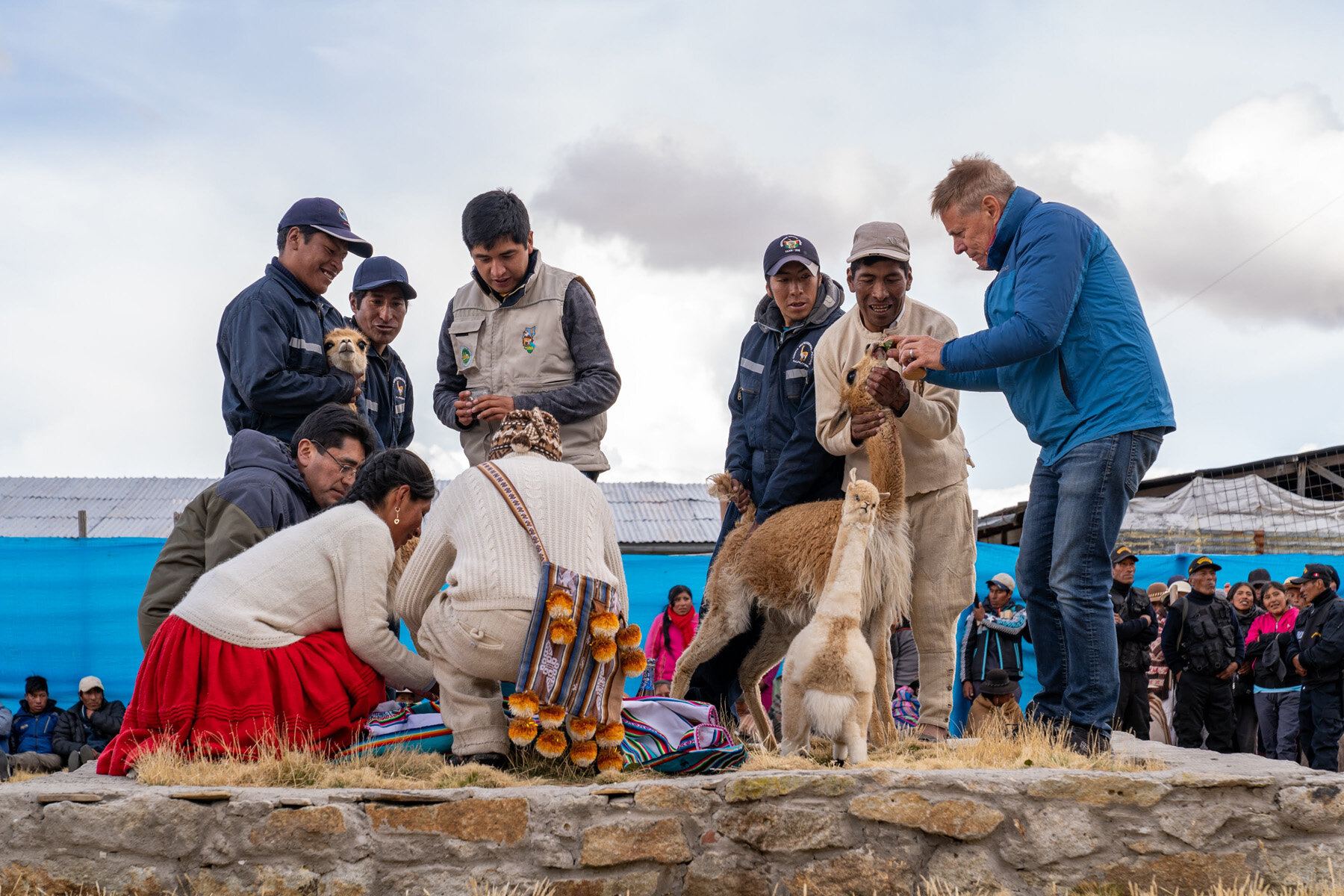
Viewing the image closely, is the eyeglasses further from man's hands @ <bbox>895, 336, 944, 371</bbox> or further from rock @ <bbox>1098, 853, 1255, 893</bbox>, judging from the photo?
rock @ <bbox>1098, 853, 1255, 893</bbox>

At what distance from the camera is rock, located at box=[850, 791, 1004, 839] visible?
13.4 feet

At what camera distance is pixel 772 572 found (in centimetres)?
546

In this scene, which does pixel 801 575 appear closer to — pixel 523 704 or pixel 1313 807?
pixel 523 704

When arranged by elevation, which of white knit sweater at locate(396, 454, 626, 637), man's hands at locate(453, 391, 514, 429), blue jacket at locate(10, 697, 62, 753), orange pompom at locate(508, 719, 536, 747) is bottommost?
blue jacket at locate(10, 697, 62, 753)

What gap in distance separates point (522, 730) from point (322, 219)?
326 centimetres

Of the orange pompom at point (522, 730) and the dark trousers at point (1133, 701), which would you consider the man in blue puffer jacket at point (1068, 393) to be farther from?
the dark trousers at point (1133, 701)

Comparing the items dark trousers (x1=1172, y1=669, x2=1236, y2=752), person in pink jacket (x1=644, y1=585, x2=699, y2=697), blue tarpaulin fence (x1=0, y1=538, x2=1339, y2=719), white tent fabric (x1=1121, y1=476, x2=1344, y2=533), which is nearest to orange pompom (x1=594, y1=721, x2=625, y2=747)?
person in pink jacket (x1=644, y1=585, x2=699, y2=697)

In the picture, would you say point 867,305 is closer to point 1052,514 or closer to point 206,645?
point 1052,514

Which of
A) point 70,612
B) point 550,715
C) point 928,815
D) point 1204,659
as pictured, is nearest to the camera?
point 928,815

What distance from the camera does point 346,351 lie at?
Result: 19.7 ft

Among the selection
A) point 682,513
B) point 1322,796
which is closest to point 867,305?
point 1322,796

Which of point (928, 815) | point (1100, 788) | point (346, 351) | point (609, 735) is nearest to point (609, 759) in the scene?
point (609, 735)

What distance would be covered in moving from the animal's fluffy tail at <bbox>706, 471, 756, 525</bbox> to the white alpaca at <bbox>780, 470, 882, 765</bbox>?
1.03m

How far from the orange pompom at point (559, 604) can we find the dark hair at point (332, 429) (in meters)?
1.52
